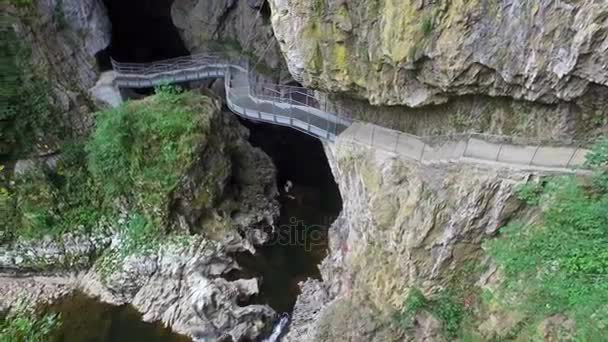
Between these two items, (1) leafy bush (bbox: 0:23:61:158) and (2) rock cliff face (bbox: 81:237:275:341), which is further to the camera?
(1) leafy bush (bbox: 0:23:61:158)

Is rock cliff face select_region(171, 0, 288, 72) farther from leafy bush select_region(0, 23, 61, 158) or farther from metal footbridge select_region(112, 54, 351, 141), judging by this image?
leafy bush select_region(0, 23, 61, 158)

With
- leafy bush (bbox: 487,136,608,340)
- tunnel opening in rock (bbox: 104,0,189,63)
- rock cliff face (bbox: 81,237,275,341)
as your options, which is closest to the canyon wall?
tunnel opening in rock (bbox: 104,0,189,63)

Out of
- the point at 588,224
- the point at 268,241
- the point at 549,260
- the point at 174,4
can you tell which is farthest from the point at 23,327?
the point at 174,4

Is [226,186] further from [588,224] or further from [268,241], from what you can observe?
[588,224]

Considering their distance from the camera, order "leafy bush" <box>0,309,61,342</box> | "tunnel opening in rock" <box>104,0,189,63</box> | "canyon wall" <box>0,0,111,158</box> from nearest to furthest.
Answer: "leafy bush" <box>0,309,61,342</box> < "canyon wall" <box>0,0,111,158</box> < "tunnel opening in rock" <box>104,0,189,63</box>

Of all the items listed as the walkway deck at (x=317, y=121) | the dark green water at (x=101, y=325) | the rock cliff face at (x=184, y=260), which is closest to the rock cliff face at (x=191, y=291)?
the rock cliff face at (x=184, y=260)

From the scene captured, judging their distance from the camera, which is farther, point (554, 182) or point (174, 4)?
point (174, 4)
